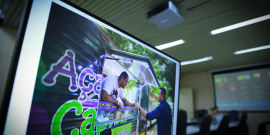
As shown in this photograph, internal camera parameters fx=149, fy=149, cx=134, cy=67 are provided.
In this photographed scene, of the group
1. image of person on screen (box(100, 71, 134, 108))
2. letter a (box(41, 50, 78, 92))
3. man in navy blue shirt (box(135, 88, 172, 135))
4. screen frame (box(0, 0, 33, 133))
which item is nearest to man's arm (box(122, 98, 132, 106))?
image of person on screen (box(100, 71, 134, 108))

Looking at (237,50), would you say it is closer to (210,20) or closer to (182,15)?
(210,20)

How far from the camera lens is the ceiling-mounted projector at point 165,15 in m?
2.73

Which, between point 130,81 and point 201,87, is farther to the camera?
point 201,87

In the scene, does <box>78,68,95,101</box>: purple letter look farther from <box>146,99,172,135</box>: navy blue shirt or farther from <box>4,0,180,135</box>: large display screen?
<box>146,99,172,135</box>: navy blue shirt

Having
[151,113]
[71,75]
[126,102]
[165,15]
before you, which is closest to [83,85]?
[71,75]

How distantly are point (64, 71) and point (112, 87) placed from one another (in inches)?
11.6

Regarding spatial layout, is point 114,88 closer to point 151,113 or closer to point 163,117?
point 151,113

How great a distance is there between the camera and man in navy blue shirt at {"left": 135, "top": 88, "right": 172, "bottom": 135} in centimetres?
117

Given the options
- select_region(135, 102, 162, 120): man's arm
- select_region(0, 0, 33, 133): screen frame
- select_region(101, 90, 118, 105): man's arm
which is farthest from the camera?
select_region(135, 102, 162, 120): man's arm

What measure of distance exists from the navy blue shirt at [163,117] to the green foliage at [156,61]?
102mm

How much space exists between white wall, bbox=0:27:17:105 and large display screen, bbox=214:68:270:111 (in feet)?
Result: 24.2

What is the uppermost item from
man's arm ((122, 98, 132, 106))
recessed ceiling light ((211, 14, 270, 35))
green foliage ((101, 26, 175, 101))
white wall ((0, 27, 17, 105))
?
recessed ceiling light ((211, 14, 270, 35))

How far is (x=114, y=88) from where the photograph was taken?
859 mm

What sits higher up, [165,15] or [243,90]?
[165,15]
